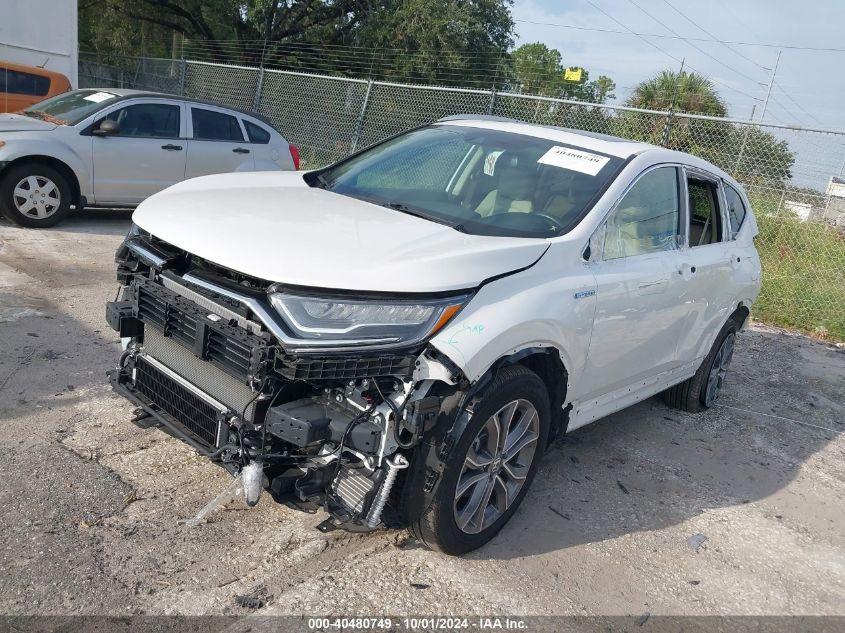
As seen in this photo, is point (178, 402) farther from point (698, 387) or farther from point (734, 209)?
point (734, 209)

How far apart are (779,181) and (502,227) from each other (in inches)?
282

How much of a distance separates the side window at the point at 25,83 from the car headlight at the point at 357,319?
40.6ft

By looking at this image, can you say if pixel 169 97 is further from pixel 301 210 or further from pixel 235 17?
pixel 235 17

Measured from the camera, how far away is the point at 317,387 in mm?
2975

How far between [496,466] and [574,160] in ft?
5.87

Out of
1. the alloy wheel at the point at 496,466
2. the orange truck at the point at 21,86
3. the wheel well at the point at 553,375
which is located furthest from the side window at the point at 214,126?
the alloy wheel at the point at 496,466

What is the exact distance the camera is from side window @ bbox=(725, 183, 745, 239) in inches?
222

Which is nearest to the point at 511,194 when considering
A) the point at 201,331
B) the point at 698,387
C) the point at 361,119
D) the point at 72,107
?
the point at 201,331

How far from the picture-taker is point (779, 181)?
9.59 meters

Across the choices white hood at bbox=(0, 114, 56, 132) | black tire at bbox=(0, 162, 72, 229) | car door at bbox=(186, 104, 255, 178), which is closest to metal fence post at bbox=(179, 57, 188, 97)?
car door at bbox=(186, 104, 255, 178)

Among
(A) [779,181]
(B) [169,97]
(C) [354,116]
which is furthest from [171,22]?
(A) [779,181]

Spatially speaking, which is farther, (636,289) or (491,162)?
(491,162)

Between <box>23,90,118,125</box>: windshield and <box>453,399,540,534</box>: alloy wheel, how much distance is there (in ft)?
24.1

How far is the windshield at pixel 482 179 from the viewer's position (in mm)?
3912
